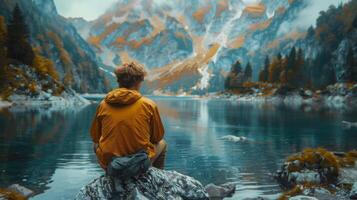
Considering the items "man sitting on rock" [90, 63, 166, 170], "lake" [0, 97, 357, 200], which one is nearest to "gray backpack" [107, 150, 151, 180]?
"man sitting on rock" [90, 63, 166, 170]

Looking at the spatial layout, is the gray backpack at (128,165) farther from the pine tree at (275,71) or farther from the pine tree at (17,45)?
the pine tree at (275,71)

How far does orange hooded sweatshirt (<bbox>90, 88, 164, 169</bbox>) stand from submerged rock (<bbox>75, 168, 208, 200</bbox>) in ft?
1.90

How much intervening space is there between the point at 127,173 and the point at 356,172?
14.7m

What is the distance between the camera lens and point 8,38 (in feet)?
338

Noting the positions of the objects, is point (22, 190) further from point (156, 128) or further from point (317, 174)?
point (317, 174)

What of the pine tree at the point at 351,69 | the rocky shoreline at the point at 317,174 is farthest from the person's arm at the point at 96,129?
the pine tree at the point at 351,69

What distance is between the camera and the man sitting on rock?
30.3 ft

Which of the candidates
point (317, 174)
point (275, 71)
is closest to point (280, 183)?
point (317, 174)

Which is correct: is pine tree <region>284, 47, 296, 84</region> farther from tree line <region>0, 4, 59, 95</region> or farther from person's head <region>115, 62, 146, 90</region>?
person's head <region>115, 62, 146, 90</region>

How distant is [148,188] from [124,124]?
1698 millimetres

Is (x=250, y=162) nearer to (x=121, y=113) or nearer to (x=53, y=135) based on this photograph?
(x=121, y=113)

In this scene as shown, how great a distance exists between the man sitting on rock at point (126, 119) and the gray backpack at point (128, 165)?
191mm

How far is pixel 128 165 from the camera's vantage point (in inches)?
357

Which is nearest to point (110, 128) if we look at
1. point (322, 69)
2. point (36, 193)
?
point (36, 193)
